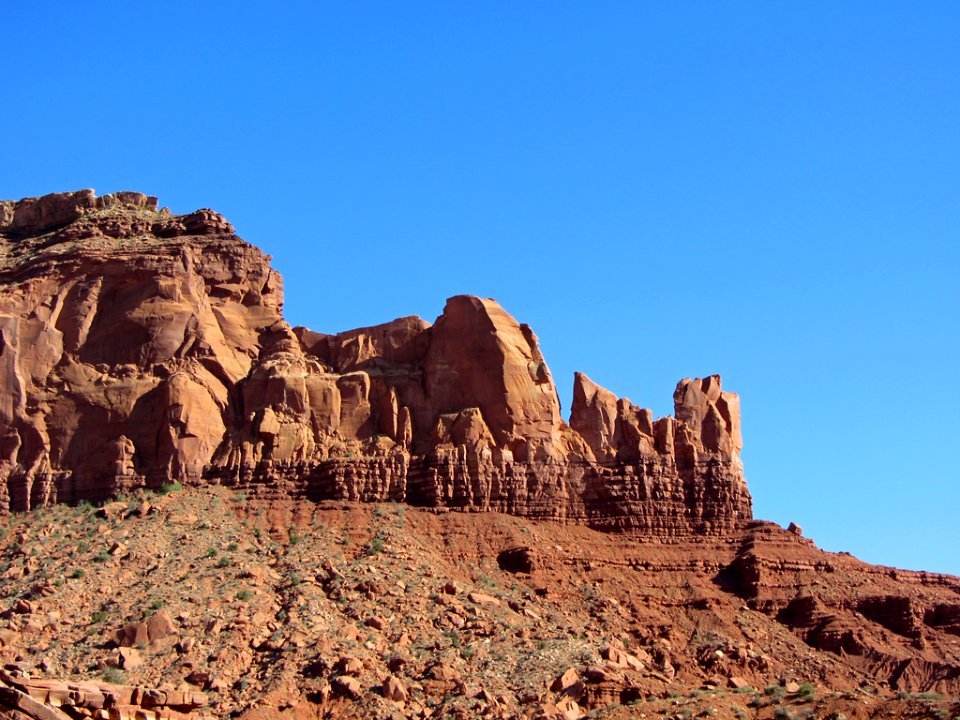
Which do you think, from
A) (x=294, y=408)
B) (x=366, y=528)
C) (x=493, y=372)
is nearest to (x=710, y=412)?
(x=493, y=372)

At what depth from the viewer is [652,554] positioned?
8656 centimetres

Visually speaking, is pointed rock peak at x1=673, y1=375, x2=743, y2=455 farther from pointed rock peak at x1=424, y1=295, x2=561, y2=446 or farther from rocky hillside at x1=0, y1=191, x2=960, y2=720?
pointed rock peak at x1=424, y1=295, x2=561, y2=446

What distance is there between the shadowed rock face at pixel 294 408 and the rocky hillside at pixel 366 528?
0.38 ft

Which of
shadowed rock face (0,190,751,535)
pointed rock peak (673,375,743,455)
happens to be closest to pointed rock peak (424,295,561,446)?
shadowed rock face (0,190,751,535)

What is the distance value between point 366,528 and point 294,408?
775cm

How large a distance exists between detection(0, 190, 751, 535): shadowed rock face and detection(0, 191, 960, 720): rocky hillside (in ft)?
0.38

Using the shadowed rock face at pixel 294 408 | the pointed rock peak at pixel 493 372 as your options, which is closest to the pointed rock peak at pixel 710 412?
the shadowed rock face at pixel 294 408

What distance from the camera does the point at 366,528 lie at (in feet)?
278

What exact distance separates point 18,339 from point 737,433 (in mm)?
30747

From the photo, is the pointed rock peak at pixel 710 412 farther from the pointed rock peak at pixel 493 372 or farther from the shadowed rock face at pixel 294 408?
the pointed rock peak at pixel 493 372

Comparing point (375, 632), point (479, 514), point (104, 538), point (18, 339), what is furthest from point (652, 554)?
point (18, 339)

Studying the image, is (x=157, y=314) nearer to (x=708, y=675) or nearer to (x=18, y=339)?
(x=18, y=339)

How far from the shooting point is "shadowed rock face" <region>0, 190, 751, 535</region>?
3472 inches

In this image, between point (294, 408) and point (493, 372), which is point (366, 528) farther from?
point (493, 372)
